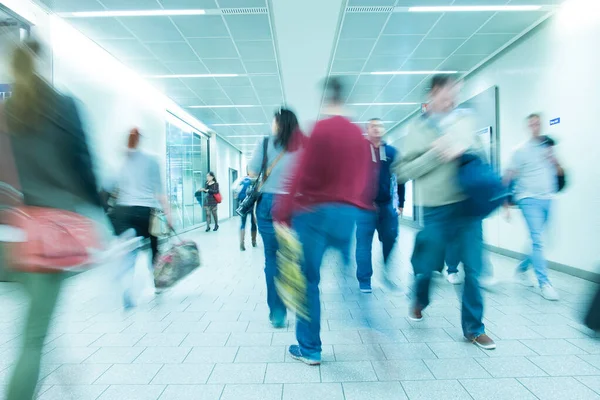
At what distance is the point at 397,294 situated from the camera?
145 inches

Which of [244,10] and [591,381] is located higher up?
[244,10]

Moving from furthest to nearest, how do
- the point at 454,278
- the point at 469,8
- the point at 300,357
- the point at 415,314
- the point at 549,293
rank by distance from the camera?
the point at 469,8 < the point at 454,278 < the point at 549,293 < the point at 415,314 < the point at 300,357

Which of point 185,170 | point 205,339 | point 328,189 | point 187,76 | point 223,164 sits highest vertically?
point 187,76

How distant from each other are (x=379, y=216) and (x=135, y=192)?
2.29 meters

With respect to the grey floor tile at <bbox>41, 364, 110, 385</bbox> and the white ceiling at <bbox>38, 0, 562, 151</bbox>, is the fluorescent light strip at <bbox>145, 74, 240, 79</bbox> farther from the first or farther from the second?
the grey floor tile at <bbox>41, 364, 110, 385</bbox>

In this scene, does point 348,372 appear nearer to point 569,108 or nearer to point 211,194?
point 569,108

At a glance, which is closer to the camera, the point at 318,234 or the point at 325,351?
the point at 318,234

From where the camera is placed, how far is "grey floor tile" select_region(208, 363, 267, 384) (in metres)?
2.01


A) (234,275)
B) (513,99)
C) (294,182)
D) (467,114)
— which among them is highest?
(513,99)

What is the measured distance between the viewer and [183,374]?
6.86ft

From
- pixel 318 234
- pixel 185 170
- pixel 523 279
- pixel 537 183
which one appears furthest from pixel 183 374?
pixel 185 170

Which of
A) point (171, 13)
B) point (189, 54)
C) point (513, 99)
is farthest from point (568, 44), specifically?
point (189, 54)

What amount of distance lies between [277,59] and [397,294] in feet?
15.6

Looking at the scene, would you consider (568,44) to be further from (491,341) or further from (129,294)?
(129,294)
